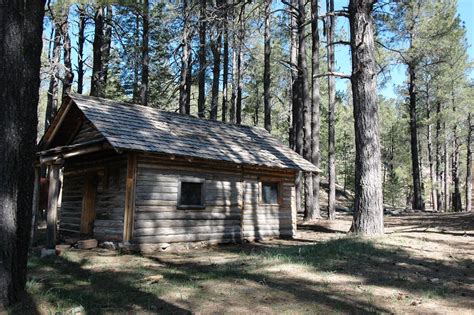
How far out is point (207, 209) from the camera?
13969mm

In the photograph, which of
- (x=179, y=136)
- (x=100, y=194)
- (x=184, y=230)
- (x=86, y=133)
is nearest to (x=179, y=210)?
(x=184, y=230)

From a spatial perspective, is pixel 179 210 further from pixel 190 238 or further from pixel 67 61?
pixel 67 61

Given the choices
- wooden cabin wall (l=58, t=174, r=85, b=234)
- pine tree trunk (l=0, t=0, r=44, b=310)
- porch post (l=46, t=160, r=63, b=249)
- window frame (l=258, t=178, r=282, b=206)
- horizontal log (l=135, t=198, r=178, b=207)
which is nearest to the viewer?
pine tree trunk (l=0, t=0, r=44, b=310)

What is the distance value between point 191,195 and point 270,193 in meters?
3.87

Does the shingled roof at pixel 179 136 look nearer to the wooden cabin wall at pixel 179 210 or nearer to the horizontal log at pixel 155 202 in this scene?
the wooden cabin wall at pixel 179 210

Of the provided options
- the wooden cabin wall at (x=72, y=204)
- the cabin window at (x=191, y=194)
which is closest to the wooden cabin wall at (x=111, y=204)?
the cabin window at (x=191, y=194)

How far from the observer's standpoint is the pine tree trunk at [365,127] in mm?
11812

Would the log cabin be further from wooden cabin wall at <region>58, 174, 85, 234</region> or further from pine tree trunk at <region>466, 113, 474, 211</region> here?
pine tree trunk at <region>466, 113, 474, 211</region>

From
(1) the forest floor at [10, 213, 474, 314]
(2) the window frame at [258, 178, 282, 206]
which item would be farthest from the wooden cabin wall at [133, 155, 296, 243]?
(1) the forest floor at [10, 213, 474, 314]

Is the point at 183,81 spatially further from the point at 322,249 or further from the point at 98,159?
the point at 322,249

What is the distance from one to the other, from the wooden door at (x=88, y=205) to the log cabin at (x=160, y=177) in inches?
1.5

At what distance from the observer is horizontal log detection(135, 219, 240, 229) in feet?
40.3

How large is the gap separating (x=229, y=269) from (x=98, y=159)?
25.1 ft

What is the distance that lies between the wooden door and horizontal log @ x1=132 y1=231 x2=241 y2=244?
3833 millimetres
